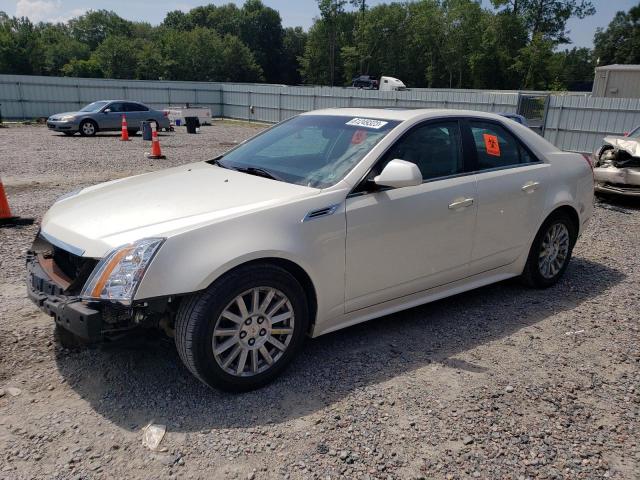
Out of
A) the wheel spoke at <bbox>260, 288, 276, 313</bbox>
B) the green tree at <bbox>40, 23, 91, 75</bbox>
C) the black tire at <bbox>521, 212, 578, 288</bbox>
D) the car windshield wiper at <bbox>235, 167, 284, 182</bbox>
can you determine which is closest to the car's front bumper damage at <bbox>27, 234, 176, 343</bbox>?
the wheel spoke at <bbox>260, 288, 276, 313</bbox>

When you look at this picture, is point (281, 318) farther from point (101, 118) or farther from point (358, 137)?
point (101, 118)

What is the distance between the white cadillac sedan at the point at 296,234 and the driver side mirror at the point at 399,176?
0.01 metres

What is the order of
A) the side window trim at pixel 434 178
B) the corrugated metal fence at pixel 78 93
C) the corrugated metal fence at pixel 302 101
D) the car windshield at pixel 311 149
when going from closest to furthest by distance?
the side window trim at pixel 434 178 → the car windshield at pixel 311 149 → the corrugated metal fence at pixel 302 101 → the corrugated metal fence at pixel 78 93

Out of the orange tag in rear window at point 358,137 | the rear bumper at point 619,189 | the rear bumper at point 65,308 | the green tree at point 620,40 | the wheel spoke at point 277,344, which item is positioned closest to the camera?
→ the rear bumper at point 65,308

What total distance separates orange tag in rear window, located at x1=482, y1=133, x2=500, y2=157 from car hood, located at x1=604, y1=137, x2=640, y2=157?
19.4 ft

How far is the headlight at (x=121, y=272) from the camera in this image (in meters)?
2.79

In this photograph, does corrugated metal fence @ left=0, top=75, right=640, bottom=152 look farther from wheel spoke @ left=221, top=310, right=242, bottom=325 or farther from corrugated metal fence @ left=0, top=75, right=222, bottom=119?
wheel spoke @ left=221, top=310, right=242, bottom=325

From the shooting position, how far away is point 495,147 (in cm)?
454

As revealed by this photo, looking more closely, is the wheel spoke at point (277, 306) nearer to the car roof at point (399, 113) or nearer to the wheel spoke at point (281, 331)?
the wheel spoke at point (281, 331)

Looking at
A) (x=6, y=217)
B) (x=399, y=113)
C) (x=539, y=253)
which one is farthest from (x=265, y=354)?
(x=6, y=217)

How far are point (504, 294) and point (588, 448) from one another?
7.50ft

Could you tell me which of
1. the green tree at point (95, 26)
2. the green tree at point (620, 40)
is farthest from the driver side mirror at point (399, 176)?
the green tree at point (95, 26)

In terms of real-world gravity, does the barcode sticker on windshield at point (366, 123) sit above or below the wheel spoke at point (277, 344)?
above

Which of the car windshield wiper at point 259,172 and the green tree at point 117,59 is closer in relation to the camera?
the car windshield wiper at point 259,172
